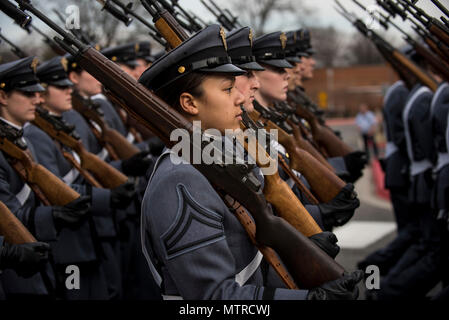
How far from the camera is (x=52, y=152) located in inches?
176

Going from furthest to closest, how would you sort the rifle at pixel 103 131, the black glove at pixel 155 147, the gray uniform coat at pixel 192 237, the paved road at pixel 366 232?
the paved road at pixel 366 232
the black glove at pixel 155 147
the rifle at pixel 103 131
the gray uniform coat at pixel 192 237

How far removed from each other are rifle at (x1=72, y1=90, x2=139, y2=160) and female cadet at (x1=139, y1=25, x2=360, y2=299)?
3.25 metres

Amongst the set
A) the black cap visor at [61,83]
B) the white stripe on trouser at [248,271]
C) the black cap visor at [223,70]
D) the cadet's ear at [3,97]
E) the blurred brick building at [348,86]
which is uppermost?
the black cap visor at [223,70]

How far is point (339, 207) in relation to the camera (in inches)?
152

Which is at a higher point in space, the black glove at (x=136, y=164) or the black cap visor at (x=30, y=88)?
the black cap visor at (x=30, y=88)

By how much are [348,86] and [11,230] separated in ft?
133

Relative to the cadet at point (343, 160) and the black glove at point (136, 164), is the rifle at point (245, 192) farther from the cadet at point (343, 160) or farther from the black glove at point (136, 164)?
the black glove at point (136, 164)

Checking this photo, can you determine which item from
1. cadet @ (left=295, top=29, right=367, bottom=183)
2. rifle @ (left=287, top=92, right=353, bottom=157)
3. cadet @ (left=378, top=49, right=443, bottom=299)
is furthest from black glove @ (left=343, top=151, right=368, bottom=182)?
cadet @ (left=378, top=49, right=443, bottom=299)

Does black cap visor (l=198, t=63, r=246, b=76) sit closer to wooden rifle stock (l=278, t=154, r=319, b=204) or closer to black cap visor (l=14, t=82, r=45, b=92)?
wooden rifle stock (l=278, t=154, r=319, b=204)

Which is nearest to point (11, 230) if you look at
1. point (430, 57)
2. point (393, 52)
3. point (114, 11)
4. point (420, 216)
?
point (114, 11)

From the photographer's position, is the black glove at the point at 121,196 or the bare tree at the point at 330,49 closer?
the black glove at the point at 121,196

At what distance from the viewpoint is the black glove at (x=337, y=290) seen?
212cm

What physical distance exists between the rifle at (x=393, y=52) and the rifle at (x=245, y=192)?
4.50 meters

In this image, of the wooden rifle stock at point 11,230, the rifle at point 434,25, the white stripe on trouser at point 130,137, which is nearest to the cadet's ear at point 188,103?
the wooden rifle stock at point 11,230
